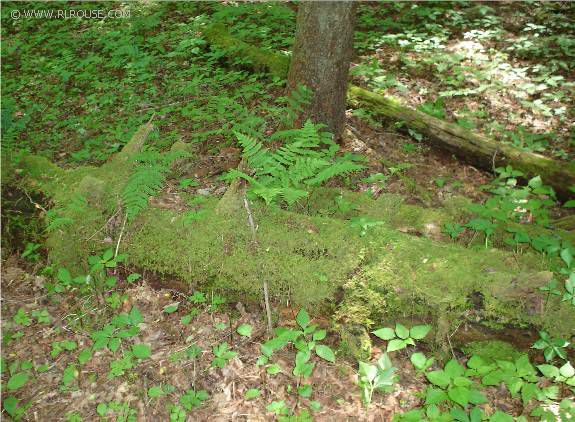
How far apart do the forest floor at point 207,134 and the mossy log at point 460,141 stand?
156mm

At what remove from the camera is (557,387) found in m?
2.69

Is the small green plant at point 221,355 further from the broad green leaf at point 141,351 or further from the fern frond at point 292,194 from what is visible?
the fern frond at point 292,194

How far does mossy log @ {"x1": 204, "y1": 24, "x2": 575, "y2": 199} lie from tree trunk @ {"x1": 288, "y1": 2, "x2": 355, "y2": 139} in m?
1.05

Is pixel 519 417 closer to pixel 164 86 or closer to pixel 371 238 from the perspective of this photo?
pixel 371 238

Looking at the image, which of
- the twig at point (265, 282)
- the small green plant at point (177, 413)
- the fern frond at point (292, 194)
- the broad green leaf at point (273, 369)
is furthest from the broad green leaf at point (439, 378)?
the small green plant at point (177, 413)

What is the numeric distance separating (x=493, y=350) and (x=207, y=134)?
4.10m

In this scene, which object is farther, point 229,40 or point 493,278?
point 229,40

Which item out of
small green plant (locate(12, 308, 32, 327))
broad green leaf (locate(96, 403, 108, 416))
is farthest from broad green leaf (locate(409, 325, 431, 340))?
small green plant (locate(12, 308, 32, 327))

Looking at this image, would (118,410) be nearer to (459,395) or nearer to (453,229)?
(459,395)

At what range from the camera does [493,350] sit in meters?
2.87

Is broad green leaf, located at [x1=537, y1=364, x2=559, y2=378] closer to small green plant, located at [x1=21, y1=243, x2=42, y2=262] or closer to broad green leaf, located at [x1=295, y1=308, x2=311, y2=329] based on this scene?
broad green leaf, located at [x1=295, y1=308, x2=311, y2=329]

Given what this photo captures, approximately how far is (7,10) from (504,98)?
11902 millimetres

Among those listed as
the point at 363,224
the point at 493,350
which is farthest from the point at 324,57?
the point at 493,350

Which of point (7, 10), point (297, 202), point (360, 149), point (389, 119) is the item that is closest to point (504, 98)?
point (389, 119)
